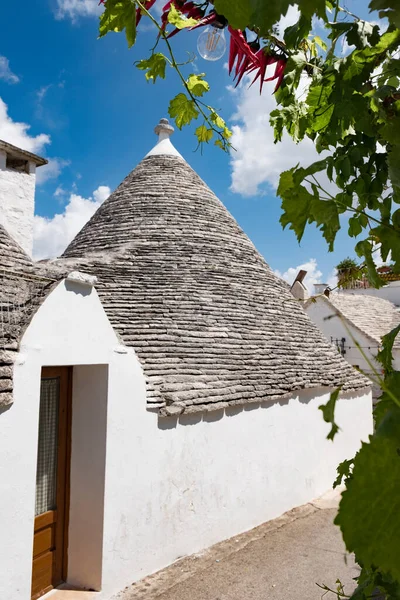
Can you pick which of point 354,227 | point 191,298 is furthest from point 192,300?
point 354,227

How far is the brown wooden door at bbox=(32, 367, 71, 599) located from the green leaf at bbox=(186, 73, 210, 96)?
430 cm

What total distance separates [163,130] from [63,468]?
422 inches

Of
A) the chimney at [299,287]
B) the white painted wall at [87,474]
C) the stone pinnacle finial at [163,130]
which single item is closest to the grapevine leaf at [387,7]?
the white painted wall at [87,474]

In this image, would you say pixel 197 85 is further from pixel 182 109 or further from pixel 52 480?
pixel 52 480

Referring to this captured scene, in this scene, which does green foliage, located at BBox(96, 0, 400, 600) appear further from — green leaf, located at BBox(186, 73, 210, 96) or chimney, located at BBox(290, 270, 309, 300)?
chimney, located at BBox(290, 270, 309, 300)

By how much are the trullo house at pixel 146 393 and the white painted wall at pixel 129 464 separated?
0.02 meters

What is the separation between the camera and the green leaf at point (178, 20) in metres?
1.72

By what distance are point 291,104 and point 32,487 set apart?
4.30 meters

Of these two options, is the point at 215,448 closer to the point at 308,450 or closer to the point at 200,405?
the point at 200,405

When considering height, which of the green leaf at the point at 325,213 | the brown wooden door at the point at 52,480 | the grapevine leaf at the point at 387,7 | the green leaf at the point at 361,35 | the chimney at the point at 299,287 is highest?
the chimney at the point at 299,287

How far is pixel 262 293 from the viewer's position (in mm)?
11180

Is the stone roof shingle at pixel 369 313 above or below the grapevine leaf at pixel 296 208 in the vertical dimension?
above

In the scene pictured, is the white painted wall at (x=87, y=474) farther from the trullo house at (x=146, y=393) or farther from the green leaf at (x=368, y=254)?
the green leaf at (x=368, y=254)

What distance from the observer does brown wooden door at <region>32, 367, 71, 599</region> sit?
213 inches
